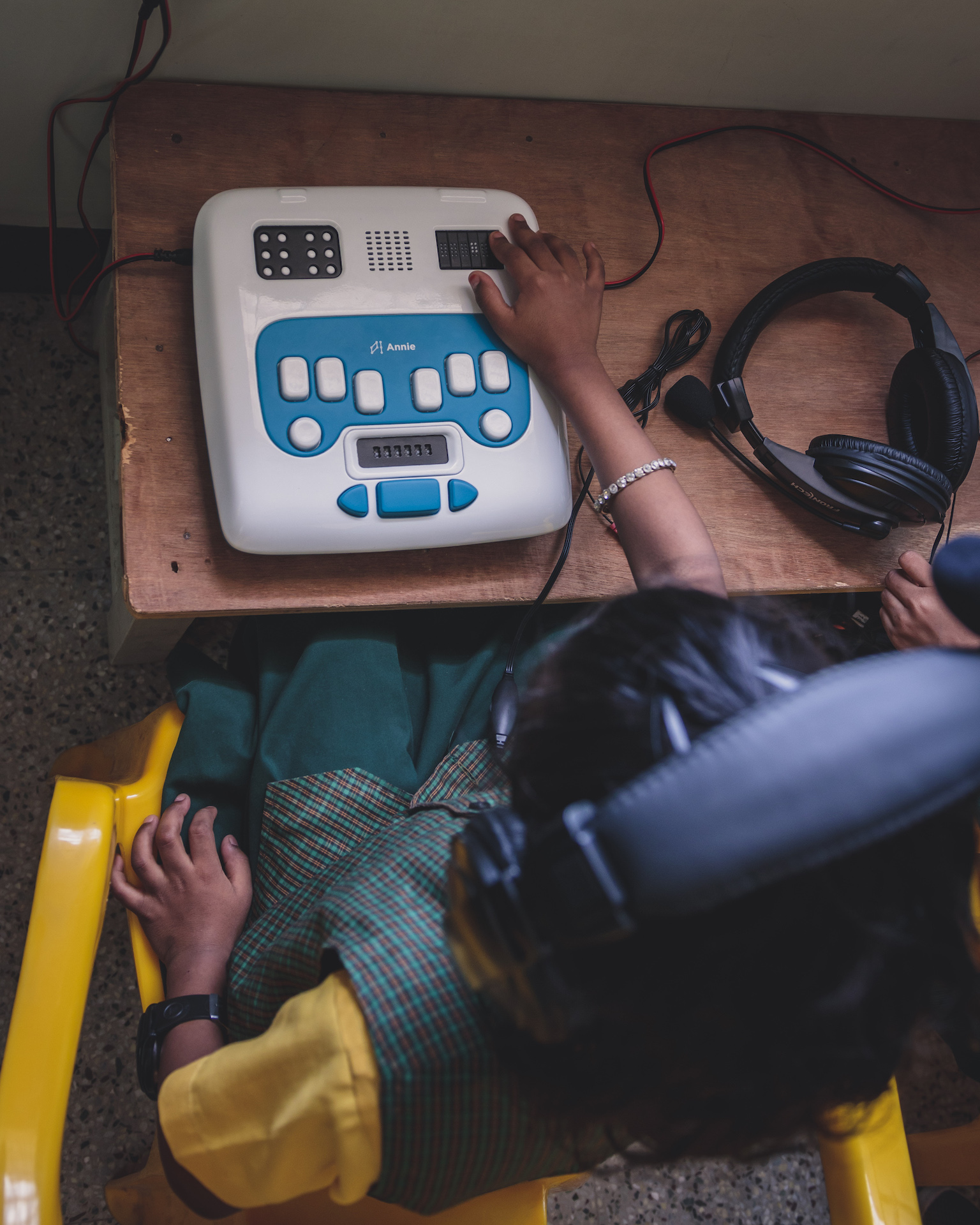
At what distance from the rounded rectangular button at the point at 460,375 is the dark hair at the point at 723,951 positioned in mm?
309

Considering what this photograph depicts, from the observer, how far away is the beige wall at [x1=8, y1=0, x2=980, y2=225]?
76cm

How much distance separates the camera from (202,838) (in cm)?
79

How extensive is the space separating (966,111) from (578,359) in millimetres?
619

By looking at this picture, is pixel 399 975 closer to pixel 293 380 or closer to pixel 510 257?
pixel 293 380

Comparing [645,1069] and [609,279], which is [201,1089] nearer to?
[645,1069]

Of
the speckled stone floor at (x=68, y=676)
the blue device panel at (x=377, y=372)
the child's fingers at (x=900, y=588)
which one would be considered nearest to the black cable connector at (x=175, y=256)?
the blue device panel at (x=377, y=372)

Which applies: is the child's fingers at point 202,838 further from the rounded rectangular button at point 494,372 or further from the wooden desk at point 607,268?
the rounded rectangular button at point 494,372

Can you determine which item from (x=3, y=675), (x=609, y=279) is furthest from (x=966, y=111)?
(x=3, y=675)

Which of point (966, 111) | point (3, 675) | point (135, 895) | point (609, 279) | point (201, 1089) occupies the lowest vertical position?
point (3, 675)

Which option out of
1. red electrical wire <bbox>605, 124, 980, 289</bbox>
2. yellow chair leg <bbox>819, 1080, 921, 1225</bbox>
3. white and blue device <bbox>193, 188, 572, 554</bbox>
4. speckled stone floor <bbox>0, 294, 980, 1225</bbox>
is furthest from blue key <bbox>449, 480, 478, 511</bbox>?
speckled stone floor <bbox>0, 294, 980, 1225</bbox>

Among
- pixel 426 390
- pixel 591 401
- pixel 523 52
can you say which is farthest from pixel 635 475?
pixel 523 52

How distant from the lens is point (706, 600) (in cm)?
51

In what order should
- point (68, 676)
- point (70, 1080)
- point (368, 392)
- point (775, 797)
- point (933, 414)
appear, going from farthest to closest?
point (68, 676)
point (933, 414)
point (368, 392)
point (70, 1080)
point (775, 797)

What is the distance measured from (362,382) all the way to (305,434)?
2.6 inches
